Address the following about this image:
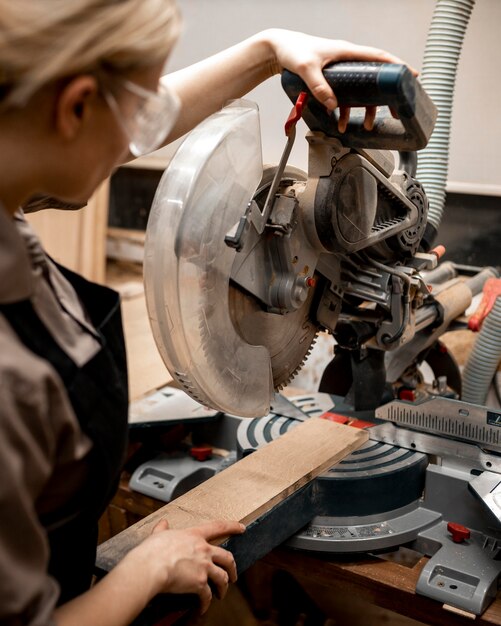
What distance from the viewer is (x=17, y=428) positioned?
625 mm

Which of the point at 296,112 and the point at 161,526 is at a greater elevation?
the point at 296,112

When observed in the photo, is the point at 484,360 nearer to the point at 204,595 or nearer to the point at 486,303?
the point at 486,303

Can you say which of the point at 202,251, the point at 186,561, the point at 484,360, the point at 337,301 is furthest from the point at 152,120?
the point at 484,360

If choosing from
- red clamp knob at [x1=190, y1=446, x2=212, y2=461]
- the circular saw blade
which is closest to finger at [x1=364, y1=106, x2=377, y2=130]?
the circular saw blade

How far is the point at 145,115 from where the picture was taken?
0.73 metres

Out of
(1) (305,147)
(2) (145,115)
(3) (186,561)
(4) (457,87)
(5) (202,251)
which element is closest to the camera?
(2) (145,115)

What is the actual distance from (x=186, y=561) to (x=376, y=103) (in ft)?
2.13

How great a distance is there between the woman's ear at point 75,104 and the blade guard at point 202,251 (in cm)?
32

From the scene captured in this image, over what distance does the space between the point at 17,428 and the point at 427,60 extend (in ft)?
4.48

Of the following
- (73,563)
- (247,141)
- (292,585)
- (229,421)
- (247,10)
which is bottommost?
(292,585)

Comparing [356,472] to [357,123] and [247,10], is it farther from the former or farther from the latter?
[247,10]

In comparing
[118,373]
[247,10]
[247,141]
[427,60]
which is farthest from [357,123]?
[247,10]

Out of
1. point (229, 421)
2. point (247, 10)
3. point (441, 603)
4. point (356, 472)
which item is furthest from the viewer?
point (247, 10)

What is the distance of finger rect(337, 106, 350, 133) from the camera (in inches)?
42.9
